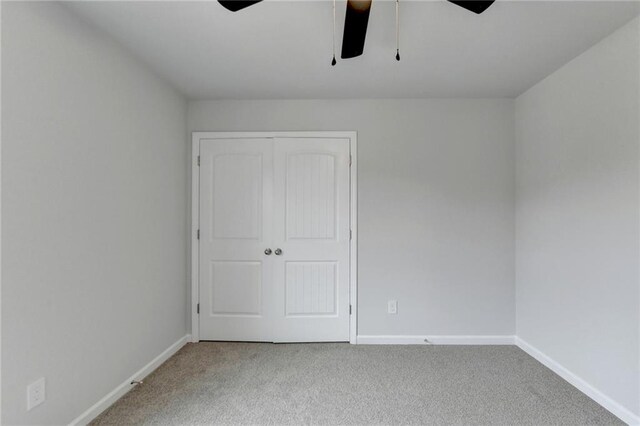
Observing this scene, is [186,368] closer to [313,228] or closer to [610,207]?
[313,228]

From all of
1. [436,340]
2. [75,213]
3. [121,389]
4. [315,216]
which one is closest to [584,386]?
[436,340]

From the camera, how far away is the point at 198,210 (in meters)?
3.16

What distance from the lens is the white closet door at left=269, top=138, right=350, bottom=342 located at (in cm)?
315

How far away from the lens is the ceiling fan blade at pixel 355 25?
1539 millimetres

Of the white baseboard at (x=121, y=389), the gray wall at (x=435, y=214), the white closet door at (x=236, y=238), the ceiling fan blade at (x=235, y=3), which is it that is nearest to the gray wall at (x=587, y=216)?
the gray wall at (x=435, y=214)

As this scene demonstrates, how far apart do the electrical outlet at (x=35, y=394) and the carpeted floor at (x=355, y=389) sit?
468mm

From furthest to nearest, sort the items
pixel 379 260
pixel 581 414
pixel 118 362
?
pixel 379 260, pixel 118 362, pixel 581 414

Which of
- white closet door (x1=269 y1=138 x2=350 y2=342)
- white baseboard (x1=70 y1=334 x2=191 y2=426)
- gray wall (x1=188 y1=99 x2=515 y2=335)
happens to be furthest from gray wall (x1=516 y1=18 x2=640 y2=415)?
white baseboard (x1=70 y1=334 x2=191 y2=426)

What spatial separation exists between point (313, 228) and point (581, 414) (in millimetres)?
2286

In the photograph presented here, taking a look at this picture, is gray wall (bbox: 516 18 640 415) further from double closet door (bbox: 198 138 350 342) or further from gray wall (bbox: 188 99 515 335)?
double closet door (bbox: 198 138 350 342)

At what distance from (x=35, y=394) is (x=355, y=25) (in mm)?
2378

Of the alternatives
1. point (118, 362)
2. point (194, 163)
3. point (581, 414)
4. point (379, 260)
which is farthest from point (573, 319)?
point (194, 163)

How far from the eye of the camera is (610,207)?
6.76 feet

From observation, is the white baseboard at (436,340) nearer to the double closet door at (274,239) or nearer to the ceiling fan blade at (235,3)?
the double closet door at (274,239)
